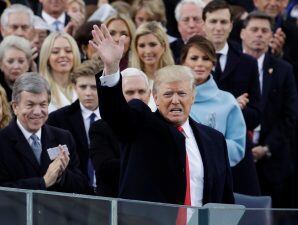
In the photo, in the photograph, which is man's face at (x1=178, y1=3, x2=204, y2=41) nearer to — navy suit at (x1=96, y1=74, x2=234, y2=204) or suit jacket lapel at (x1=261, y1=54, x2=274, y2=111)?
suit jacket lapel at (x1=261, y1=54, x2=274, y2=111)

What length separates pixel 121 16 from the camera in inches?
465

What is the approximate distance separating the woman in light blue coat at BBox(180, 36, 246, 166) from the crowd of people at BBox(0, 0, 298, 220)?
0.01 metres

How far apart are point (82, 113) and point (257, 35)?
8.99 feet

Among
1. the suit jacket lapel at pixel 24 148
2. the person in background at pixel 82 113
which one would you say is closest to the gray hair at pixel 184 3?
the person in background at pixel 82 113

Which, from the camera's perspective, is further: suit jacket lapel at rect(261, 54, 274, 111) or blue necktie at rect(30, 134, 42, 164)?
suit jacket lapel at rect(261, 54, 274, 111)

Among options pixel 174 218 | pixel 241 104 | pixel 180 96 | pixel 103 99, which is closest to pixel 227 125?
pixel 241 104

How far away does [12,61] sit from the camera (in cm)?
1074

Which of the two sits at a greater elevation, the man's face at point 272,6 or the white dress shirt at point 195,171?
the man's face at point 272,6

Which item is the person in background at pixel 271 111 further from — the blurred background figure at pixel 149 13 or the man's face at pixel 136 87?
the man's face at pixel 136 87

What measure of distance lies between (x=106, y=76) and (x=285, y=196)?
17.8 ft

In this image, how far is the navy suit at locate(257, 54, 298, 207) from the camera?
1183 centimetres

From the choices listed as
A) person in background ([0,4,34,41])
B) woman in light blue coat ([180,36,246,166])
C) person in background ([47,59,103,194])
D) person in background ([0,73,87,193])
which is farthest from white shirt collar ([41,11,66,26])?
person in background ([0,73,87,193])

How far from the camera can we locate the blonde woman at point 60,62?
10.9 metres

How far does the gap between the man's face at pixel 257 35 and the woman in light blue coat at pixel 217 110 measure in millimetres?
2117
